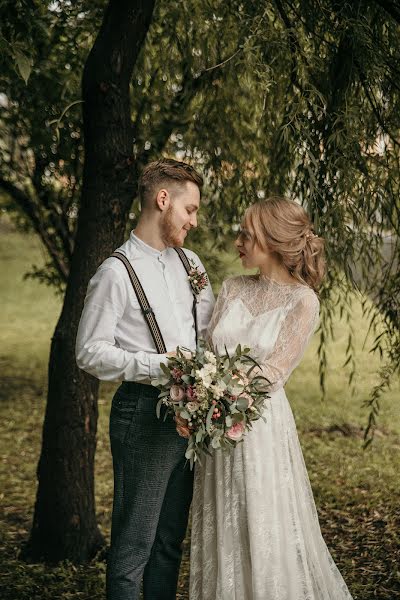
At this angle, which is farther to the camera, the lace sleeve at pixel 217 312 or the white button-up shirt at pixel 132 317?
the lace sleeve at pixel 217 312

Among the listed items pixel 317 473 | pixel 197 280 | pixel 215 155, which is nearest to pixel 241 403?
pixel 197 280

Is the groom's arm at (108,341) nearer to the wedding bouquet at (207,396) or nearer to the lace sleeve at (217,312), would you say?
the wedding bouquet at (207,396)

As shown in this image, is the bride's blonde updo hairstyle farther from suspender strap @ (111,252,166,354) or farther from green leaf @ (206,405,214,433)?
green leaf @ (206,405,214,433)

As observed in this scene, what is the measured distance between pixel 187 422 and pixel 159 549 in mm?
740

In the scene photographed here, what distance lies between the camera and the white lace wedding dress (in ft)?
9.57

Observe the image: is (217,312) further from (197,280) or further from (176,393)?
(176,393)

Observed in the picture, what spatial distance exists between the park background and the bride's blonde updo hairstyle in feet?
1.23

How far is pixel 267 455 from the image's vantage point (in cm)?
299

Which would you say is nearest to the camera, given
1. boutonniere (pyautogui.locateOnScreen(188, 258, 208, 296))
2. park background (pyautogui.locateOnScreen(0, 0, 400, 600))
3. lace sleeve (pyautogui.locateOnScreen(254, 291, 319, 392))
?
lace sleeve (pyautogui.locateOnScreen(254, 291, 319, 392))

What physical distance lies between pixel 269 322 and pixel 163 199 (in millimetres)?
618

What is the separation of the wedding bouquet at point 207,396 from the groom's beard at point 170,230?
472 mm

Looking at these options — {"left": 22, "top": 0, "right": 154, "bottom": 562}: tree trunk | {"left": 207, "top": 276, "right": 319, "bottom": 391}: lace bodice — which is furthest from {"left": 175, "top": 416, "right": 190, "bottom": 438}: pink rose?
{"left": 22, "top": 0, "right": 154, "bottom": 562}: tree trunk

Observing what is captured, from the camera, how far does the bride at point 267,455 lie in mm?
2926

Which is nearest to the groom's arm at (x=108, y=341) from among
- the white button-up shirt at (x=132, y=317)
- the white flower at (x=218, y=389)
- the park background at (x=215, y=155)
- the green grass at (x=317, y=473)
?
the white button-up shirt at (x=132, y=317)
